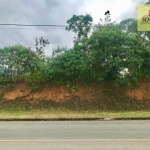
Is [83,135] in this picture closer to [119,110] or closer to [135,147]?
[135,147]

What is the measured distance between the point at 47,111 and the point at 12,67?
4.28m

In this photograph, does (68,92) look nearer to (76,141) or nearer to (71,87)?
(71,87)

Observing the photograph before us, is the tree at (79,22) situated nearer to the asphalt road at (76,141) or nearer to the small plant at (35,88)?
the small plant at (35,88)

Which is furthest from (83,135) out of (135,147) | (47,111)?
(47,111)

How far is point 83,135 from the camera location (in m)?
7.93

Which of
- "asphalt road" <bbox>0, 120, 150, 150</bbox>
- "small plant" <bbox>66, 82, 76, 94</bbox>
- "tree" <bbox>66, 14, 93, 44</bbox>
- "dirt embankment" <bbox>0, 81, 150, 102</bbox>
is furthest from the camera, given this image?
"tree" <bbox>66, 14, 93, 44</bbox>

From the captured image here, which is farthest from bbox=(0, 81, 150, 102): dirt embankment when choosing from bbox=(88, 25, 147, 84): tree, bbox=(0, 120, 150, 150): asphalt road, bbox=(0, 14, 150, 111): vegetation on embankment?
bbox=(0, 120, 150, 150): asphalt road

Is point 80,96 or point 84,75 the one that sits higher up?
point 84,75

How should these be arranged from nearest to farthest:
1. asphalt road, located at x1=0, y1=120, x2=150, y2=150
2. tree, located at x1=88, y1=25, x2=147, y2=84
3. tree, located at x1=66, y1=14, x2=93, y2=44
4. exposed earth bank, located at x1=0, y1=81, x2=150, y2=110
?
asphalt road, located at x1=0, y1=120, x2=150, y2=150
tree, located at x1=88, y1=25, x2=147, y2=84
exposed earth bank, located at x1=0, y1=81, x2=150, y2=110
tree, located at x1=66, y1=14, x2=93, y2=44

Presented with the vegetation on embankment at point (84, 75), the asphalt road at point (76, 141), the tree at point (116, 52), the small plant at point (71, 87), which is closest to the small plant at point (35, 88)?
the vegetation on embankment at point (84, 75)

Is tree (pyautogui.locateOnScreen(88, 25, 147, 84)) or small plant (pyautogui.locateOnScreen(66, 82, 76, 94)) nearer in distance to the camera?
tree (pyautogui.locateOnScreen(88, 25, 147, 84))

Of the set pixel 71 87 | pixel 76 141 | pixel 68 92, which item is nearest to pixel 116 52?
pixel 71 87

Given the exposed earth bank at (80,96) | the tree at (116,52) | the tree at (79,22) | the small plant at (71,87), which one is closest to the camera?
the tree at (116,52)

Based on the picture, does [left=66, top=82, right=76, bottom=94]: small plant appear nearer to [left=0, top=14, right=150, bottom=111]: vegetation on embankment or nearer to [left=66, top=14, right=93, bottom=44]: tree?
[left=0, top=14, right=150, bottom=111]: vegetation on embankment
